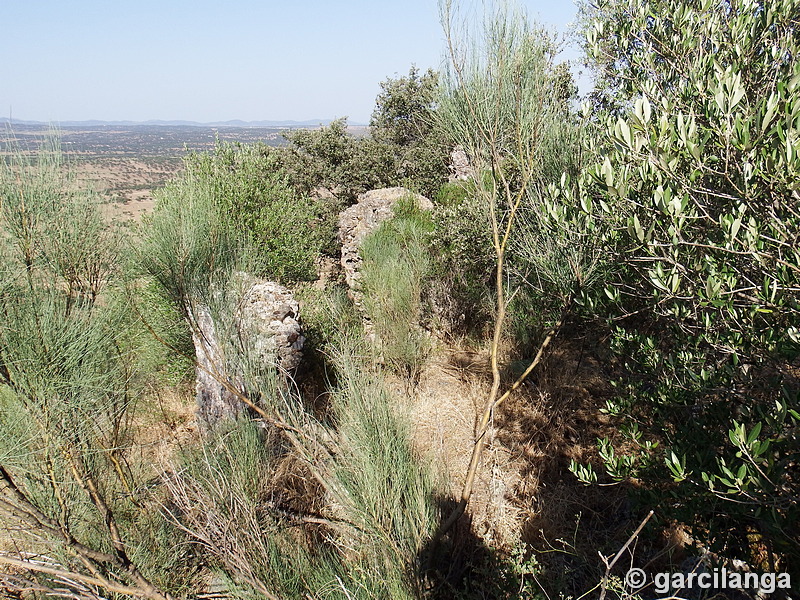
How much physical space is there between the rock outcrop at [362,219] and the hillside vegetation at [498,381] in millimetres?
3790

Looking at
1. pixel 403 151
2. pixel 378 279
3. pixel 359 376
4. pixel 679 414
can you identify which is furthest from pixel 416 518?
pixel 403 151

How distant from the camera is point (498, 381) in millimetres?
3031

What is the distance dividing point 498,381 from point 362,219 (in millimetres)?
5272

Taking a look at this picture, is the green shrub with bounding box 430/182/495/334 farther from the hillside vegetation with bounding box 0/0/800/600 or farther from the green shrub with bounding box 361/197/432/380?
the hillside vegetation with bounding box 0/0/800/600

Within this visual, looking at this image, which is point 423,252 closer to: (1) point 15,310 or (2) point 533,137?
(2) point 533,137

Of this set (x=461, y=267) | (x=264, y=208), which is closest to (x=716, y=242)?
(x=461, y=267)

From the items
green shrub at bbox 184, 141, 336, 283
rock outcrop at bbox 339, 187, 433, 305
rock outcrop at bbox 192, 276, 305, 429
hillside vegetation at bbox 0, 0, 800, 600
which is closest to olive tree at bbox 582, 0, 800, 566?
hillside vegetation at bbox 0, 0, 800, 600

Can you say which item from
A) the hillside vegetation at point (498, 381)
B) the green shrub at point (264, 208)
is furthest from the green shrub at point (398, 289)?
the green shrub at point (264, 208)

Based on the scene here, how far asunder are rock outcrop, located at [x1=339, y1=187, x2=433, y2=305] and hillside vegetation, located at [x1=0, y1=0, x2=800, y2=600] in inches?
149

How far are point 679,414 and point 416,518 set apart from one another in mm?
1671

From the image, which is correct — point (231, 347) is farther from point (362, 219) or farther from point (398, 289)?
point (362, 219)

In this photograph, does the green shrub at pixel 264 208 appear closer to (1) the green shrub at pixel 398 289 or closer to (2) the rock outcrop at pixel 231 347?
(1) the green shrub at pixel 398 289

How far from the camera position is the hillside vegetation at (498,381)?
1.84m

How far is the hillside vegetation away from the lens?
6.03 ft
